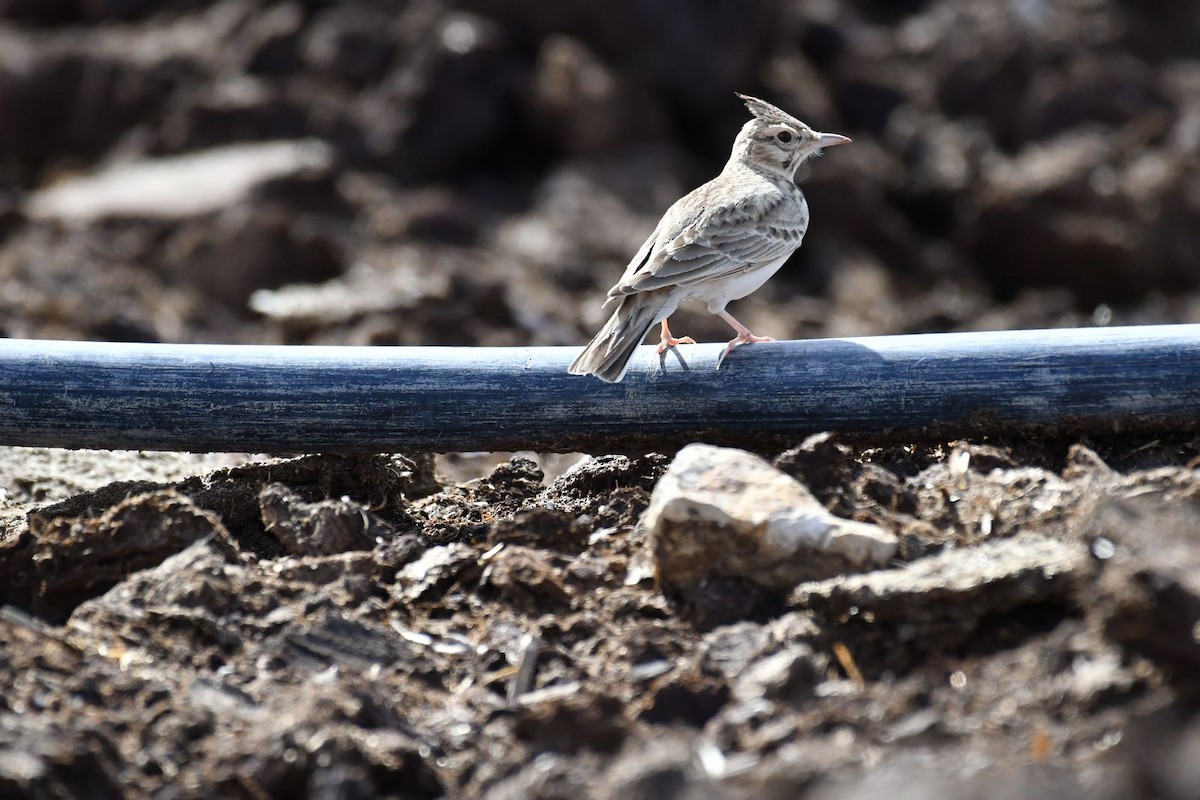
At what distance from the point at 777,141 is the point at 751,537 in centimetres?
283

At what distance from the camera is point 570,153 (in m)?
10.7

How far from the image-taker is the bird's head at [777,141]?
5.63 metres

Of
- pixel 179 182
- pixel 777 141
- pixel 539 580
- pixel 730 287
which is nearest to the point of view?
pixel 539 580

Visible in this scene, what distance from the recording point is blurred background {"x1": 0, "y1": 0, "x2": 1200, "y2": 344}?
9453 millimetres

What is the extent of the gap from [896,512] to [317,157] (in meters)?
7.79

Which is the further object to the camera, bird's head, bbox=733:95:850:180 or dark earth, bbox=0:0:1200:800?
bird's head, bbox=733:95:850:180

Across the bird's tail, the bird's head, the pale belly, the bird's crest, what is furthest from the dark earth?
the bird's crest

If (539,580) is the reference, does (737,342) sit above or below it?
above

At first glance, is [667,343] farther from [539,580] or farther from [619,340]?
[539,580]

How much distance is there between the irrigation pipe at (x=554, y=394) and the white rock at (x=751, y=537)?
2.20 feet

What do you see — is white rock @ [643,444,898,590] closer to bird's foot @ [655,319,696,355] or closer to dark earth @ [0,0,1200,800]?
dark earth @ [0,0,1200,800]

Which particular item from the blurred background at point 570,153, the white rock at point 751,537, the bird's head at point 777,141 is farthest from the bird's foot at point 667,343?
the blurred background at point 570,153

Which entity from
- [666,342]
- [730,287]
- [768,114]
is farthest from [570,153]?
[666,342]

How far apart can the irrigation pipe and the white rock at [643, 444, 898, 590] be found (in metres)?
0.67
